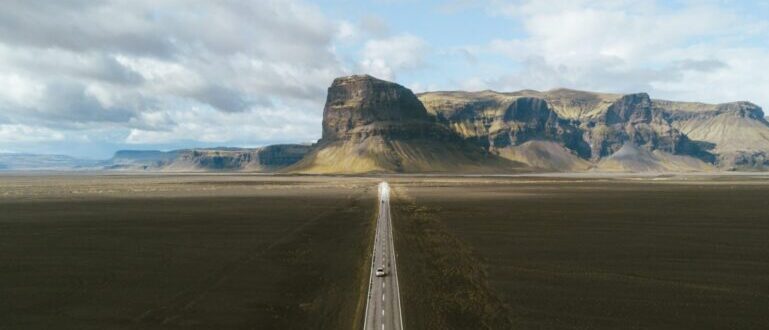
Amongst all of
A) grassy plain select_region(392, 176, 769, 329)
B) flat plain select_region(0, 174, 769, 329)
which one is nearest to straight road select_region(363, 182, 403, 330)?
flat plain select_region(0, 174, 769, 329)

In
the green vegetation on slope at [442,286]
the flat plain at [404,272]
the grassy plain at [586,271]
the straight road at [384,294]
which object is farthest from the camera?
the flat plain at [404,272]

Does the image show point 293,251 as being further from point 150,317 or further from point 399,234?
Answer: point 150,317

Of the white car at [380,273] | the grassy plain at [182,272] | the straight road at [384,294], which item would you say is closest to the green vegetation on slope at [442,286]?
the straight road at [384,294]

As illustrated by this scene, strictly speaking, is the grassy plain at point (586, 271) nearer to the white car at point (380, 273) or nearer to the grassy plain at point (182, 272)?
the white car at point (380, 273)

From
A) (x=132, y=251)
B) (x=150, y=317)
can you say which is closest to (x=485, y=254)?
(x=150, y=317)

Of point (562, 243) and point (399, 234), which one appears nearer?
A: point (562, 243)

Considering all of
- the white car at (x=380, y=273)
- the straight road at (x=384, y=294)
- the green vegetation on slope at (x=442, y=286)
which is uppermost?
the white car at (x=380, y=273)
